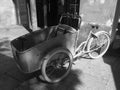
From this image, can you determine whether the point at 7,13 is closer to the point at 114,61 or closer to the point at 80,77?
the point at 80,77

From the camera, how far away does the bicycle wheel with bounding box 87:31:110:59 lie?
117 inches

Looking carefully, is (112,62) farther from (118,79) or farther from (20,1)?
(20,1)

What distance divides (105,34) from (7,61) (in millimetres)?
2319

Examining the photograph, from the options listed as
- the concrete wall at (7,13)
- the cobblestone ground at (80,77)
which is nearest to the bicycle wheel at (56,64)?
the cobblestone ground at (80,77)

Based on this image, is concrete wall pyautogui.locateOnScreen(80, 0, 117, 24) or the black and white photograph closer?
the black and white photograph

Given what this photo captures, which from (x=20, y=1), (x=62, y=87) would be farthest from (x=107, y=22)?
(x=20, y=1)

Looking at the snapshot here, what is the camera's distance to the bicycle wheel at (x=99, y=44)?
2.97 metres

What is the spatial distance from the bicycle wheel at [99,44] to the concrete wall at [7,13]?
436 centimetres

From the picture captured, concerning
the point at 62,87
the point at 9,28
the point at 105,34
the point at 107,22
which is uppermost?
the point at 107,22

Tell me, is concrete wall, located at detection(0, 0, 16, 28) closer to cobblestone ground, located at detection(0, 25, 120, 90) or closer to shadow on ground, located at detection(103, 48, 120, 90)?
cobblestone ground, located at detection(0, 25, 120, 90)

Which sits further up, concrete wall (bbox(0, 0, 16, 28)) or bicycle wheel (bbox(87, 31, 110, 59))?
concrete wall (bbox(0, 0, 16, 28))

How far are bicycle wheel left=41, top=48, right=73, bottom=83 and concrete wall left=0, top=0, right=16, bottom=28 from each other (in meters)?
4.35

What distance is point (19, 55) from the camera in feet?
6.76

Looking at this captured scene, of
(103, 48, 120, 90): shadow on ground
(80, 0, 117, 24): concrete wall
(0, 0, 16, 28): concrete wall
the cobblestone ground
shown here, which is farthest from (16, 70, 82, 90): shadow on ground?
(0, 0, 16, 28): concrete wall
